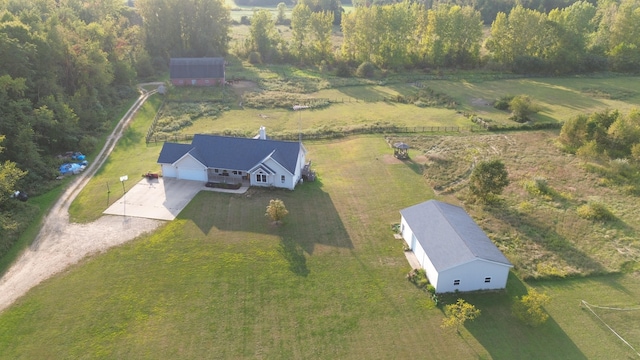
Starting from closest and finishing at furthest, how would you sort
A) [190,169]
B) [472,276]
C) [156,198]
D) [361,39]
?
[472,276], [156,198], [190,169], [361,39]

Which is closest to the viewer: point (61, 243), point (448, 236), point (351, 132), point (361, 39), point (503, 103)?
point (448, 236)

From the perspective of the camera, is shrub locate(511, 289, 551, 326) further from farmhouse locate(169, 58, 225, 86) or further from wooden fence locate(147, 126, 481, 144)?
farmhouse locate(169, 58, 225, 86)

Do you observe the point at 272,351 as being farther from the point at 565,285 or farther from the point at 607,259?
the point at 607,259

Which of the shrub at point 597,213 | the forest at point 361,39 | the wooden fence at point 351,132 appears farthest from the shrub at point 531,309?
the forest at point 361,39

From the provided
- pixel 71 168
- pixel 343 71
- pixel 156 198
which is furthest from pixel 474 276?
pixel 343 71

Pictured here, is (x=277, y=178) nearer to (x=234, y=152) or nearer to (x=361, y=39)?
(x=234, y=152)

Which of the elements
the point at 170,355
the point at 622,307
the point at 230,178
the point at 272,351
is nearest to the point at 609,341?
the point at 622,307
